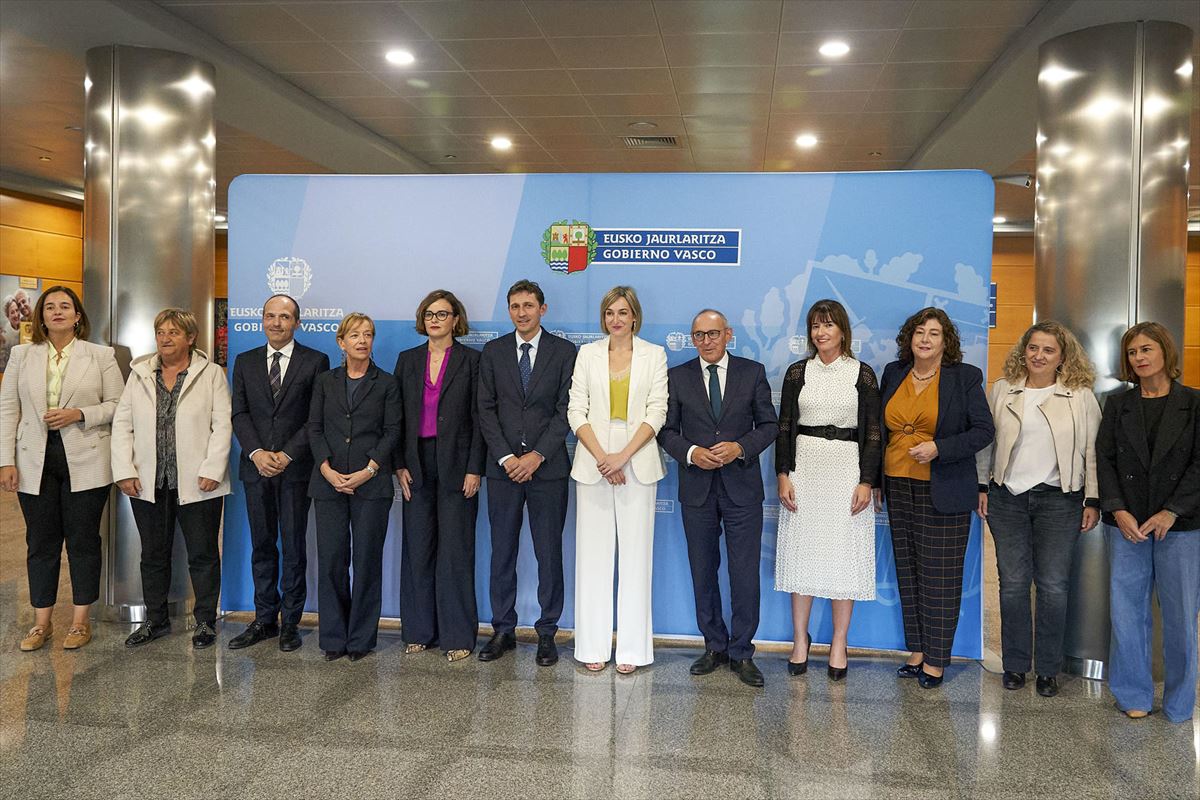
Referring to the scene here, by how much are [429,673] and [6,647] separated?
7.64ft

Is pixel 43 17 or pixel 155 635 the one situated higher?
pixel 43 17

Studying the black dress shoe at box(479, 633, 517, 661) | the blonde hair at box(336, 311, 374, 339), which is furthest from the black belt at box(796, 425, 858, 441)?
the blonde hair at box(336, 311, 374, 339)

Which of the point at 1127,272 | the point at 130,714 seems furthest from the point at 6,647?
the point at 1127,272

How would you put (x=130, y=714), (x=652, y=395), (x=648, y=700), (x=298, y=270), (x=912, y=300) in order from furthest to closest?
(x=298, y=270), (x=912, y=300), (x=652, y=395), (x=648, y=700), (x=130, y=714)

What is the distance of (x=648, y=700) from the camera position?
4.31 m

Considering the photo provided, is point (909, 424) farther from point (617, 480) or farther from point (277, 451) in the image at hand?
point (277, 451)

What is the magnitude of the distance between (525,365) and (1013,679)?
2854 millimetres

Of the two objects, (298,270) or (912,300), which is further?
(298,270)

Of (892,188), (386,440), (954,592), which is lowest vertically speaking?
(954,592)

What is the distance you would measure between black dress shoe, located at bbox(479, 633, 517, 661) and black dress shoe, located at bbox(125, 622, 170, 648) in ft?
5.91

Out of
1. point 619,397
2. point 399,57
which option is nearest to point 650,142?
point 399,57

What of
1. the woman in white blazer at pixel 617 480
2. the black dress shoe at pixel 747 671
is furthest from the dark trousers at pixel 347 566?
the black dress shoe at pixel 747 671

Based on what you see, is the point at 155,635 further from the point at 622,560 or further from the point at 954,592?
the point at 954,592

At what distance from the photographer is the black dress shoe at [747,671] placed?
4.51 m
